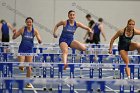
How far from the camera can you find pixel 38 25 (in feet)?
68.5

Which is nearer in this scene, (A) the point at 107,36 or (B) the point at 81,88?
(B) the point at 81,88

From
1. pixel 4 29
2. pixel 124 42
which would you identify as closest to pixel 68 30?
pixel 124 42

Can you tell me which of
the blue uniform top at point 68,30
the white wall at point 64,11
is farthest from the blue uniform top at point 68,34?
the white wall at point 64,11

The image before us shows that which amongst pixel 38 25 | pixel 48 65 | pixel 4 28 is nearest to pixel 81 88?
pixel 48 65

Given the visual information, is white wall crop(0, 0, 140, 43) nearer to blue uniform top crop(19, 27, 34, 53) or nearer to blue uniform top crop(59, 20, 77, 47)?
blue uniform top crop(19, 27, 34, 53)

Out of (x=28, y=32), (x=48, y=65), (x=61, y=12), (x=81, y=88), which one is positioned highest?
(x=61, y=12)

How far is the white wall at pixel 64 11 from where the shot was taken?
20719 millimetres

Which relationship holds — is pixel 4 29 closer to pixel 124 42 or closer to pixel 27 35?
pixel 27 35

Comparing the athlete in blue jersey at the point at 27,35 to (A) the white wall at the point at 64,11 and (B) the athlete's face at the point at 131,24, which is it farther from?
(A) the white wall at the point at 64,11

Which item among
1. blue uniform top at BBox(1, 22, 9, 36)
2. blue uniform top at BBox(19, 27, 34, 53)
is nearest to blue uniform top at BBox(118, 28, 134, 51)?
blue uniform top at BBox(19, 27, 34, 53)

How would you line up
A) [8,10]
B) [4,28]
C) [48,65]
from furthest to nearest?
[8,10], [4,28], [48,65]

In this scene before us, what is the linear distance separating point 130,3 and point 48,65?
14.3m

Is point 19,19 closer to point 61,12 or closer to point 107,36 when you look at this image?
point 61,12

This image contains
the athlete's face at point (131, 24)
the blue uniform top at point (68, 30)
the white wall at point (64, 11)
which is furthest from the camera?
the white wall at point (64, 11)
